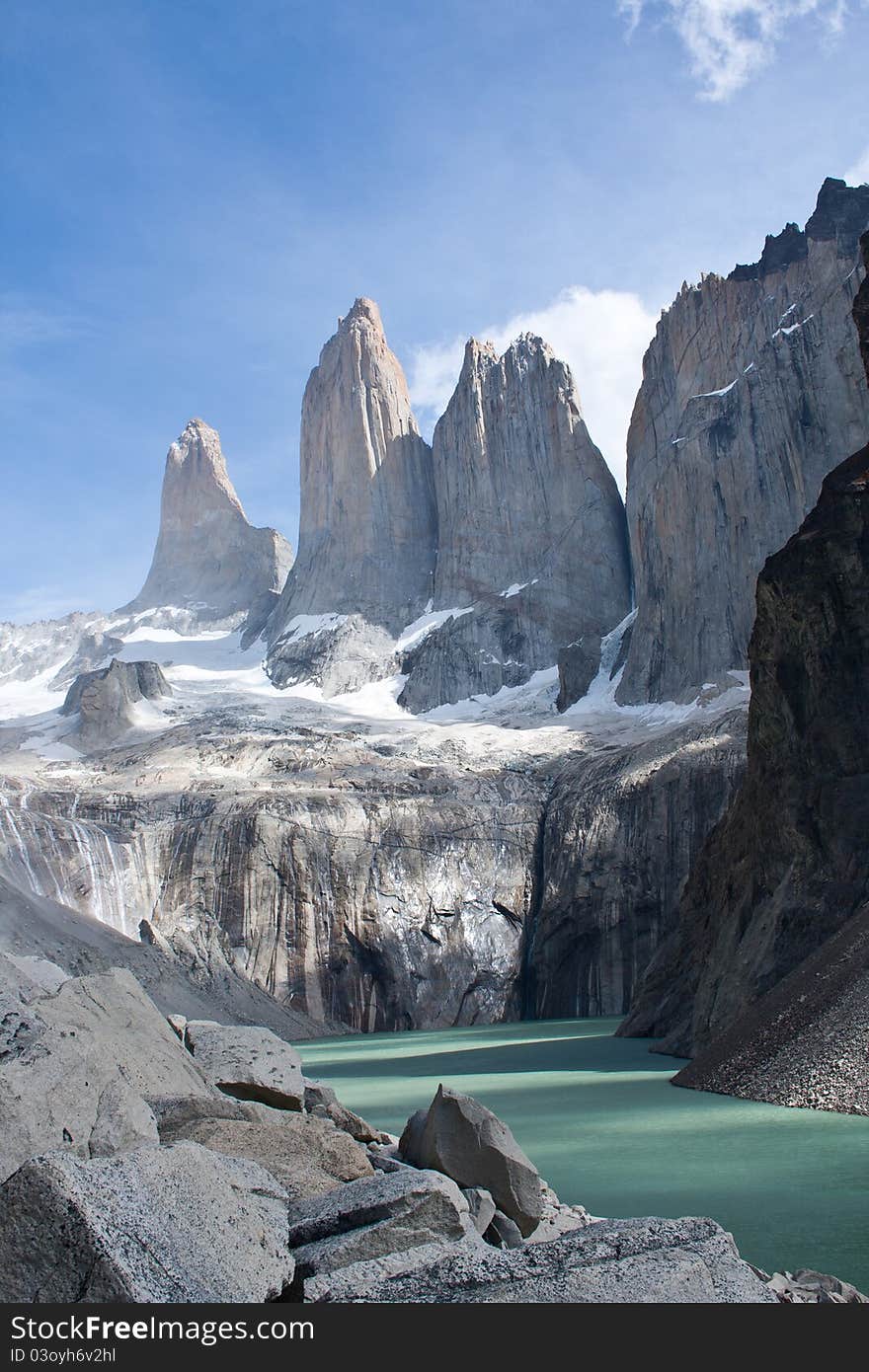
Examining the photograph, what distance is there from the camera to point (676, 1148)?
13406 millimetres

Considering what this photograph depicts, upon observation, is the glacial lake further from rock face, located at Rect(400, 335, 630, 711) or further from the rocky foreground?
rock face, located at Rect(400, 335, 630, 711)

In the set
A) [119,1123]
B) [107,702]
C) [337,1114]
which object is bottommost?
[337,1114]

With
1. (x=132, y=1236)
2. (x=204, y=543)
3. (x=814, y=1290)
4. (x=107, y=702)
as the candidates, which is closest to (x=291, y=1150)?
(x=132, y=1236)

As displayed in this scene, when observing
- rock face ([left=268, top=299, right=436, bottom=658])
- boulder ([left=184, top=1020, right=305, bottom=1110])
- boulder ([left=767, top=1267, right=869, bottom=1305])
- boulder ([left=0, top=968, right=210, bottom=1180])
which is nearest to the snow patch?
rock face ([left=268, top=299, right=436, bottom=658])

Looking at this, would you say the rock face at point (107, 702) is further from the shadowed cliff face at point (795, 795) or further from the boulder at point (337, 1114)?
the boulder at point (337, 1114)

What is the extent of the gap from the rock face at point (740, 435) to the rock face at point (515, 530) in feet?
39.6

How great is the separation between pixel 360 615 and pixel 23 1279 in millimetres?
101646

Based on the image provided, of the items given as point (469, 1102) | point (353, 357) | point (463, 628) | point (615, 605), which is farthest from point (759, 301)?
point (469, 1102)

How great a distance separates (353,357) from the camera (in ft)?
363

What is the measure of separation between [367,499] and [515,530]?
16269 millimetres

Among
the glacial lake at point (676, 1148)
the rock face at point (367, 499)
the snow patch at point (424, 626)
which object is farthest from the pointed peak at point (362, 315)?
the glacial lake at point (676, 1148)

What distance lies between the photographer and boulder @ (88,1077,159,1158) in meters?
8.14

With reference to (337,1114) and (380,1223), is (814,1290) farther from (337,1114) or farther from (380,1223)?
(337,1114)

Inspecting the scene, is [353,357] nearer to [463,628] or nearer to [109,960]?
[463,628]
